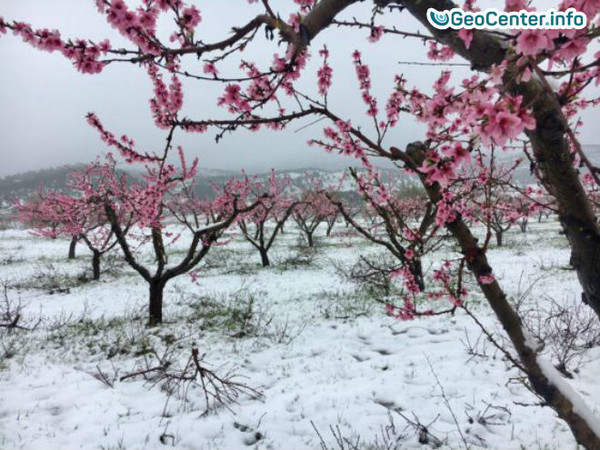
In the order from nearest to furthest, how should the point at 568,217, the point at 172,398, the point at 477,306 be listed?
the point at 568,217
the point at 172,398
the point at 477,306

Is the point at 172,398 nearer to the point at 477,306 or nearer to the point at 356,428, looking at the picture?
the point at 356,428

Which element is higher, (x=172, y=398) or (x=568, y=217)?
(x=568, y=217)

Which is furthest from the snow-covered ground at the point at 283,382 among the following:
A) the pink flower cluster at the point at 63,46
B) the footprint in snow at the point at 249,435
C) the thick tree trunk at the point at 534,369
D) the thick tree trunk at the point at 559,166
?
the pink flower cluster at the point at 63,46

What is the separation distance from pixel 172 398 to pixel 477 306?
6093mm

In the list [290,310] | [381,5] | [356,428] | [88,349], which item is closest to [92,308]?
[88,349]

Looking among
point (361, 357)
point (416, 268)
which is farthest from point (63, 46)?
point (416, 268)

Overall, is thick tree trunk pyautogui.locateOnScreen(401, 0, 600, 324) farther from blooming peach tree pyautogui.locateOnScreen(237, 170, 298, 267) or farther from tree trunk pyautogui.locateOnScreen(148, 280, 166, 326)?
tree trunk pyautogui.locateOnScreen(148, 280, 166, 326)

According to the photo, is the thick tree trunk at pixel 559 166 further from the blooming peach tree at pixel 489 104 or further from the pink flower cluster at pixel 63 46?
the pink flower cluster at pixel 63 46

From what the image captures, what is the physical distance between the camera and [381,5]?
5.08 feet

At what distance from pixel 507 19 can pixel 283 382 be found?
398 centimetres

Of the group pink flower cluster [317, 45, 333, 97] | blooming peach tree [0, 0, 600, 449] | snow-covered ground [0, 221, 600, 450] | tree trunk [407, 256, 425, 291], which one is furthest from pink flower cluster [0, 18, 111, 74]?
tree trunk [407, 256, 425, 291]

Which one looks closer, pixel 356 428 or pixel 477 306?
pixel 356 428

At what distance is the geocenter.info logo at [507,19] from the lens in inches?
34.5

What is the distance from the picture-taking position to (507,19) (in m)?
1.01
